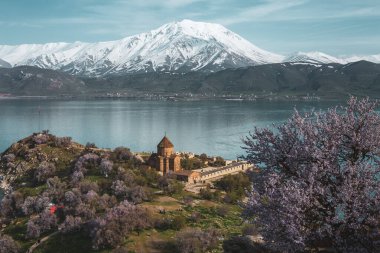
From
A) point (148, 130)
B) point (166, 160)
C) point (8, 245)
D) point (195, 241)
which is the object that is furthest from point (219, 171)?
point (148, 130)

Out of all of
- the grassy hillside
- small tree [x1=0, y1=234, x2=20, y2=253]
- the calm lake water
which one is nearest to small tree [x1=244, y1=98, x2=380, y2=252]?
the grassy hillside

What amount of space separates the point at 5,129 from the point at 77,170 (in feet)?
220

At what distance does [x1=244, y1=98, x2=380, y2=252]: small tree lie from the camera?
9602mm

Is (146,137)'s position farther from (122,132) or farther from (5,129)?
(5,129)

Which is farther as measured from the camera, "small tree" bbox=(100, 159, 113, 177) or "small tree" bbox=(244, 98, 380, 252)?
"small tree" bbox=(100, 159, 113, 177)

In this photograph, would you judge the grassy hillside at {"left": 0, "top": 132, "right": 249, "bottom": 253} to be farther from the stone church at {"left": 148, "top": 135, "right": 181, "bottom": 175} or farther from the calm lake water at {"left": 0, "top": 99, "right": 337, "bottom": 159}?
the calm lake water at {"left": 0, "top": 99, "right": 337, "bottom": 159}

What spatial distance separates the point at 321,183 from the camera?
1012 cm

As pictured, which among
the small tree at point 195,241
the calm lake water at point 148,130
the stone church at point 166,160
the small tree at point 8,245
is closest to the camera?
the small tree at point 195,241

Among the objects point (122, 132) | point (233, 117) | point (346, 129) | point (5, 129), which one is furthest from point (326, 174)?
point (233, 117)

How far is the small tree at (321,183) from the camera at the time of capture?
9.60 metres

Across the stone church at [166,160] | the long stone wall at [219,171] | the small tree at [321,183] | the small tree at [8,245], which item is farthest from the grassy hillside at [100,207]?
the small tree at [321,183]

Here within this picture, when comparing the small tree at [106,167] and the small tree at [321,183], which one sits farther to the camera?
the small tree at [106,167]

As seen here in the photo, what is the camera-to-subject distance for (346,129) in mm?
10820

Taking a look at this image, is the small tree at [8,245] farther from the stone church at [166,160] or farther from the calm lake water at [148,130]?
the calm lake water at [148,130]
